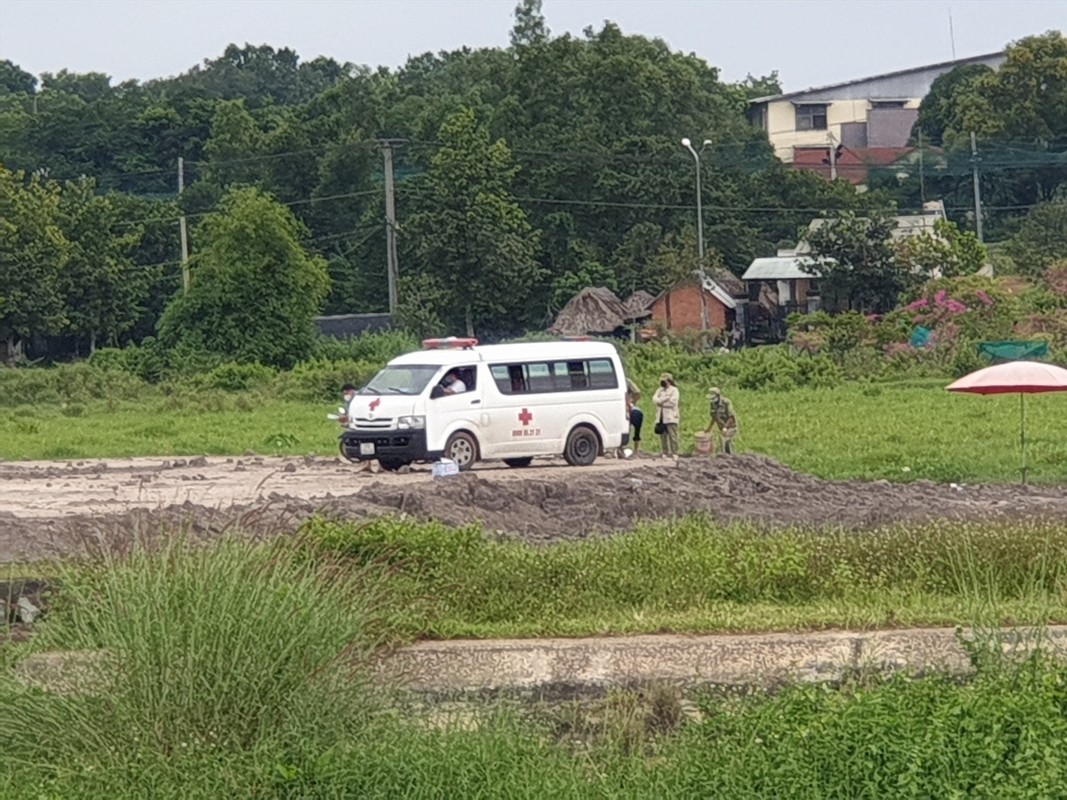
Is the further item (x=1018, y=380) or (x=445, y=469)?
(x=445, y=469)

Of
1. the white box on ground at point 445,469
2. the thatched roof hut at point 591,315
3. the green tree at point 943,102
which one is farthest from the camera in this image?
the green tree at point 943,102

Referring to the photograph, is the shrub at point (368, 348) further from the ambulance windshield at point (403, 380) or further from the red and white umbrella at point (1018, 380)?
the red and white umbrella at point (1018, 380)

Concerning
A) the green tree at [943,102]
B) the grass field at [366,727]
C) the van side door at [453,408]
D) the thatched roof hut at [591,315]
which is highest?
the green tree at [943,102]

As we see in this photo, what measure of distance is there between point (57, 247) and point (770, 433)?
3432 cm

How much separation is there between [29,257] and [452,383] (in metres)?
36.4

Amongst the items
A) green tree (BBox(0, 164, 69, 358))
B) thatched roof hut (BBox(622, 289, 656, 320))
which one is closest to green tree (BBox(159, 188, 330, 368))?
green tree (BBox(0, 164, 69, 358))

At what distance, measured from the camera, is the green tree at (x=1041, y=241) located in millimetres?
63750

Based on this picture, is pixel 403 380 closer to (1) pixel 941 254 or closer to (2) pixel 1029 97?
(1) pixel 941 254

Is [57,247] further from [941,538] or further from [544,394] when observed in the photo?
[941,538]

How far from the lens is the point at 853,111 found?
9675cm

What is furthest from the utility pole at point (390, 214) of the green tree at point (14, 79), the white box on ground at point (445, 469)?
the green tree at point (14, 79)

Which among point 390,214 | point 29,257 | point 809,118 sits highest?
point 809,118

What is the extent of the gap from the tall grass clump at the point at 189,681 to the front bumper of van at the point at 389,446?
15.3 m

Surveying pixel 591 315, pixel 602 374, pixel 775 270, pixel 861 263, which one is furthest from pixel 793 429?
pixel 775 270
